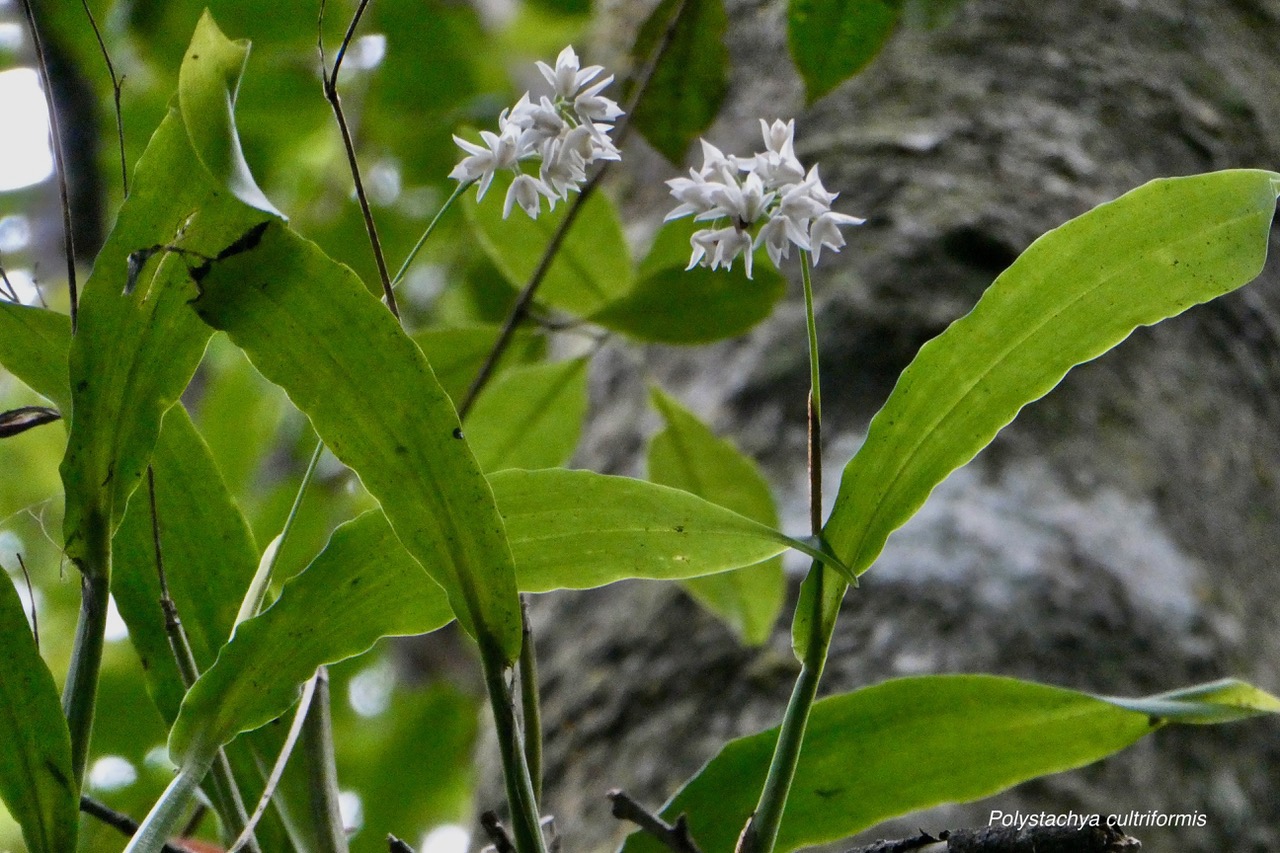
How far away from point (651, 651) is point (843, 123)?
0.63m

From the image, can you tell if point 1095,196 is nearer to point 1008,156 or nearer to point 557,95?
point 1008,156

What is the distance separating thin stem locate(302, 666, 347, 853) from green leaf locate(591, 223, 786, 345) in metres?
0.39

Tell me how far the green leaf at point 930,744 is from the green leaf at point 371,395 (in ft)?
0.60

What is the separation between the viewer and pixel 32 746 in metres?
0.42

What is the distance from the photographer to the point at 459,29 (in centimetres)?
158

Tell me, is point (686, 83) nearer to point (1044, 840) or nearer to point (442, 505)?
point (442, 505)

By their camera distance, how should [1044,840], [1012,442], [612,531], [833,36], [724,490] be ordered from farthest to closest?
1. [1012,442]
2. [724,490]
3. [833,36]
4. [612,531]
5. [1044,840]

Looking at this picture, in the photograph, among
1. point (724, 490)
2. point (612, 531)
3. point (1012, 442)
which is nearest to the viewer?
point (612, 531)

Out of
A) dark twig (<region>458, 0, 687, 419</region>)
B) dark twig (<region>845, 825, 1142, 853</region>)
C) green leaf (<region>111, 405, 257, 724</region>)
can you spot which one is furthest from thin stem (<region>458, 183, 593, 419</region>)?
dark twig (<region>845, 825, 1142, 853</region>)

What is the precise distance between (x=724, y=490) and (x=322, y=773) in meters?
0.41

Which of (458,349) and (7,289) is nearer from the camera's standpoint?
(7,289)

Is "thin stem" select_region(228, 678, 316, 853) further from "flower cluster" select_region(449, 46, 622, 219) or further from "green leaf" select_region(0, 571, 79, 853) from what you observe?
"flower cluster" select_region(449, 46, 622, 219)

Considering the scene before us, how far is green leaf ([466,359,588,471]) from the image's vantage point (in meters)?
0.87

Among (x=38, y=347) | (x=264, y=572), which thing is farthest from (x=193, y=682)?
(x=38, y=347)
